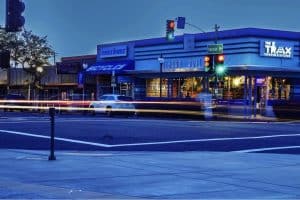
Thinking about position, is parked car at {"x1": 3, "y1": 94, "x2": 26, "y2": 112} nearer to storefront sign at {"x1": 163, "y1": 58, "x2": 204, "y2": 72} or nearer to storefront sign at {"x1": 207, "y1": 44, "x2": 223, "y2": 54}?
storefront sign at {"x1": 163, "y1": 58, "x2": 204, "y2": 72}

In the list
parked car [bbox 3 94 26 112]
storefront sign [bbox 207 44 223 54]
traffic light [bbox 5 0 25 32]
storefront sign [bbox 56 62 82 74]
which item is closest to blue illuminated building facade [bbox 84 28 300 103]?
storefront sign [bbox 207 44 223 54]

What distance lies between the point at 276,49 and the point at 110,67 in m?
16.8

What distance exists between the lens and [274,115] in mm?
42500

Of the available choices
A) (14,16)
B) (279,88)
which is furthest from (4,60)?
(279,88)

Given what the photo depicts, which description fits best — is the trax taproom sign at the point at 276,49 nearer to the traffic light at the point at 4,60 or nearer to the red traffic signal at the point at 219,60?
the red traffic signal at the point at 219,60

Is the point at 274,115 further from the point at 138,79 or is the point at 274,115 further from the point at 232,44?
the point at 138,79

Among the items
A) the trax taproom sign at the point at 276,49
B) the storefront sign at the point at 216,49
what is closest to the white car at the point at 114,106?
the storefront sign at the point at 216,49

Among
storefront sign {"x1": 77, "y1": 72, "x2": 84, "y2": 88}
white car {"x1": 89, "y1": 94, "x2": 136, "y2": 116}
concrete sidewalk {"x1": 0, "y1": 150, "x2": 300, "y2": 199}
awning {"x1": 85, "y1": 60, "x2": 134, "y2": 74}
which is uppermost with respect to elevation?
awning {"x1": 85, "y1": 60, "x2": 134, "y2": 74}

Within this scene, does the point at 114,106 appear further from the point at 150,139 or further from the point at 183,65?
the point at 150,139

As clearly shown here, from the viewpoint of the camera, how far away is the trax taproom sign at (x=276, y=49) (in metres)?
48.3

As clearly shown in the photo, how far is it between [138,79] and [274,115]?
18913mm

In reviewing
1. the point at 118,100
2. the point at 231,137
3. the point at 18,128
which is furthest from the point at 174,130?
the point at 118,100

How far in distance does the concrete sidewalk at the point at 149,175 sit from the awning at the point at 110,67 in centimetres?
4147

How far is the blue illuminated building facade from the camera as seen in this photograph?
48281mm
